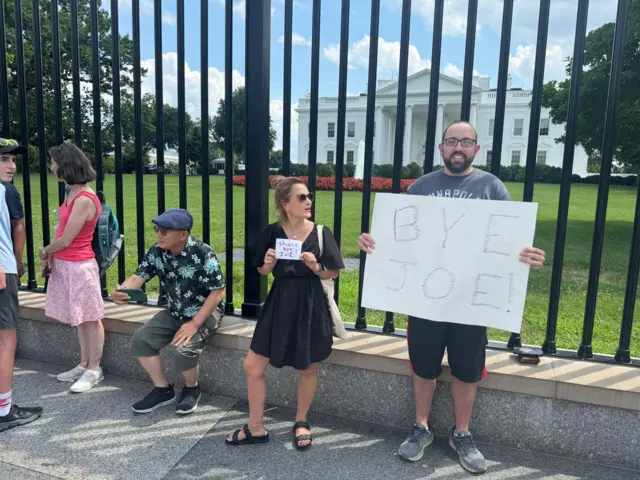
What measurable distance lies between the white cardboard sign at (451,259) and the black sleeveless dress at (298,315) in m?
0.26

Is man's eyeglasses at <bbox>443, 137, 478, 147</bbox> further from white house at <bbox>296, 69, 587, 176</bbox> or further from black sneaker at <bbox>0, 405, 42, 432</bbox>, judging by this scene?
white house at <bbox>296, 69, 587, 176</bbox>

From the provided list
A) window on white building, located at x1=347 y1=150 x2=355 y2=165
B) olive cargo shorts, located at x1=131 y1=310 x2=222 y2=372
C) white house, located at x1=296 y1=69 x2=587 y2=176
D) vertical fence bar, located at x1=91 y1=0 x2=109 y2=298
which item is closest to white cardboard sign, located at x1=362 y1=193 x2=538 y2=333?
olive cargo shorts, located at x1=131 y1=310 x2=222 y2=372

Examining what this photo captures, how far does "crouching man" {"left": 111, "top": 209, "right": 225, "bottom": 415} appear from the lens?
307 centimetres

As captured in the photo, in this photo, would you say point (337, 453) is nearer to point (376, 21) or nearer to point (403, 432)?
point (403, 432)

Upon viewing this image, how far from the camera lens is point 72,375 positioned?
142 inches

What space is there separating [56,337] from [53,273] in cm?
64

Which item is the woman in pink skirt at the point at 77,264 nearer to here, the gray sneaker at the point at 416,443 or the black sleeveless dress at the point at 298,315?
the black sleeveless dress at the point at 298,315

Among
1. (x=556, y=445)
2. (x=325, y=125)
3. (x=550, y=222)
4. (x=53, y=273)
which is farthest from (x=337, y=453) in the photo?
(x=325, y=125)

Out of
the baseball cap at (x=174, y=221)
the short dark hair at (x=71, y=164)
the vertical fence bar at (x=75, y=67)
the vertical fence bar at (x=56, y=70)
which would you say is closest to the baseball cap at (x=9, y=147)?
the short dark hair at (x=71, y=164)

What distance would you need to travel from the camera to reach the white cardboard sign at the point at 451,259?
249 centimetres

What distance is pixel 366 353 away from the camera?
300 centimetres

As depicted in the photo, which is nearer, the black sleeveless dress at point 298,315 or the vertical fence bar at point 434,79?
the black sleeveless dress at point 298,315

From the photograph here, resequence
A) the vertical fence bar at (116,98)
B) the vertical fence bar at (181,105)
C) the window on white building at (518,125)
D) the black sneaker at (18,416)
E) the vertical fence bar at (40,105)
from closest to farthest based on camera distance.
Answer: the black sneaker at (18,416) → the vertical fence bar at (181,105) → the vertical fence bar at (116,98) → the vertical fence bar at (40,105) → the window on white building at (518,125)

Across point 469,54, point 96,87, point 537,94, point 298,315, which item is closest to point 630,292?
point 537,94
